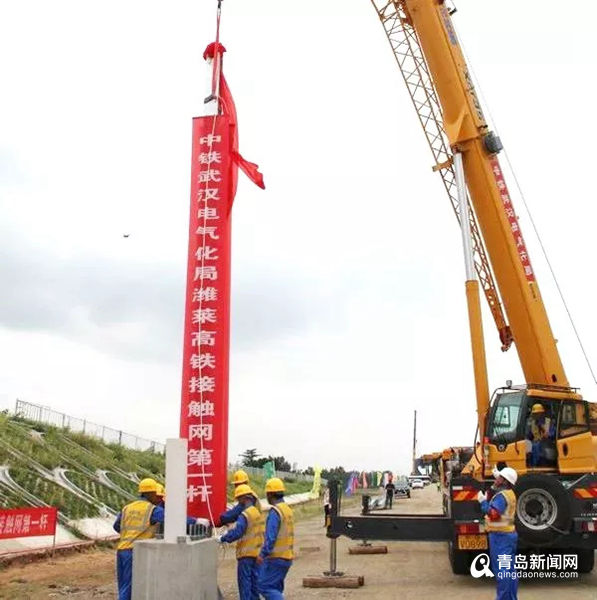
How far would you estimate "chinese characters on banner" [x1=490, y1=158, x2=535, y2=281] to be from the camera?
43.6 ft

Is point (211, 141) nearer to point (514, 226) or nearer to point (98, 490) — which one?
point (514, 226)

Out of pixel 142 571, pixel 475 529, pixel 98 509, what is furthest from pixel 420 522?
pixel 98 509

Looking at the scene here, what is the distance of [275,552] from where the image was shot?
23.5 ft

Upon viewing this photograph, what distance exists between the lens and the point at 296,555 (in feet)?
50.2

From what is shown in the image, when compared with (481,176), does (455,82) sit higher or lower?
higher

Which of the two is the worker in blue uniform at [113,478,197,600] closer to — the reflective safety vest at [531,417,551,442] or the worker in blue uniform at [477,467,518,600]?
the worker in blue uniform at [477,467,518,600]

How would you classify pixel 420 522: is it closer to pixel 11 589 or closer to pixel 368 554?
pixel 368 554

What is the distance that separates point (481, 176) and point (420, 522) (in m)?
6.64

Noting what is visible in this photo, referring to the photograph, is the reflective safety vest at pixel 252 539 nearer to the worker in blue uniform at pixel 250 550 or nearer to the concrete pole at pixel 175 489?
the worker in blue uniform at pixel 250 550

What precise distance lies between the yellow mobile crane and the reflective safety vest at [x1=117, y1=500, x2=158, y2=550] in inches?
149

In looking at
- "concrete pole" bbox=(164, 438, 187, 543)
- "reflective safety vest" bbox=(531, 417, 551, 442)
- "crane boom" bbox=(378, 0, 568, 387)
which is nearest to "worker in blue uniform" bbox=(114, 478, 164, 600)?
"concrete pole" bbox=(164, 438, 187, 543)

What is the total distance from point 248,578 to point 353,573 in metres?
4.98

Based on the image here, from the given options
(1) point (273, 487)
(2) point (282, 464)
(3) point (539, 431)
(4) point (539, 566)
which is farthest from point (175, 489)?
(2) point (282, 464)

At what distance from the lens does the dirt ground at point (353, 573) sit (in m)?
10.0
